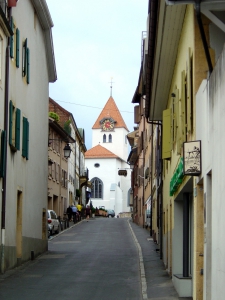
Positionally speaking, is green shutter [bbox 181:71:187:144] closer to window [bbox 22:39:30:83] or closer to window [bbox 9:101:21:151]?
window [bbox 9:101:21:151]

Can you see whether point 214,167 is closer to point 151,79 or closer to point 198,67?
point 198,67

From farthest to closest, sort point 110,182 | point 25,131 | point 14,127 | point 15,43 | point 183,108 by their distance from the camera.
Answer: point 110,182 → point 25,131 → point 15,43 → point 14,127 → point 183,108

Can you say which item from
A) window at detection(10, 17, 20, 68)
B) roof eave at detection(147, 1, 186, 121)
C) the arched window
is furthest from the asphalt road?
the arched window

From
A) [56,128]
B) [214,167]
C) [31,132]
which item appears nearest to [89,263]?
[31,132]

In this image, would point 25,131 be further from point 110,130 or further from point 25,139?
point 110,130

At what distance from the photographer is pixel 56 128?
55594 mm

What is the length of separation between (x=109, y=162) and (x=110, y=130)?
13605 mm

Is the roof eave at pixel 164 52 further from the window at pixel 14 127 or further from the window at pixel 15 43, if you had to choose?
the window at pixel 15 43

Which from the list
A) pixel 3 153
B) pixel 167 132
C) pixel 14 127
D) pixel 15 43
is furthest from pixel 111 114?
pixel 167 132

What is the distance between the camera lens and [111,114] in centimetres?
15050

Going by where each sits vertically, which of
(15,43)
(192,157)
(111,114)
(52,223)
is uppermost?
(111,114)

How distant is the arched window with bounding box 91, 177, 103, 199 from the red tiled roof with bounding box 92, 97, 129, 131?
18.3m

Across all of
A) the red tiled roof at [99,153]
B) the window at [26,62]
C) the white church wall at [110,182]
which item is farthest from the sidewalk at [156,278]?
the red tiled roof at [99,153]

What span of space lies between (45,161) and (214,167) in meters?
23.3
